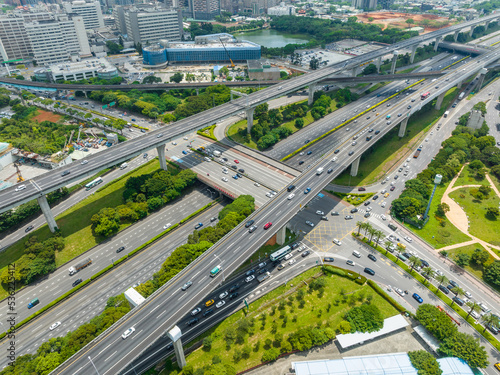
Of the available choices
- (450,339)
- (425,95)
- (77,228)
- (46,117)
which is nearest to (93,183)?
(77,228)

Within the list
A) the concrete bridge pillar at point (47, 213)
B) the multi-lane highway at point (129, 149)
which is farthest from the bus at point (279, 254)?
the concrete bridge pillar at point (47, 213)

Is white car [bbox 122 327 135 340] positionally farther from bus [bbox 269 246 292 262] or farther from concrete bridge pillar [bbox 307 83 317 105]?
concrete bridge pillar [bbox 307 83 317 105]

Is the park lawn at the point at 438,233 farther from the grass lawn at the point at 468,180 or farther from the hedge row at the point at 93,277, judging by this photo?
the hedge row at the point at 93,277

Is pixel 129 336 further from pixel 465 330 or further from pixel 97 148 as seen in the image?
pixel 97 148

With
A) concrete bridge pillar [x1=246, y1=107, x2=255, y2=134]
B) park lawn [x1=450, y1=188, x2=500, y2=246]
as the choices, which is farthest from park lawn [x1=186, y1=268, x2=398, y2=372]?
concrete bridge pillar [x1=246, y1=107, x2=255, y2=134]

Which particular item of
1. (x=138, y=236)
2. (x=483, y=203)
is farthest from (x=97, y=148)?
(x=483, y=203)
